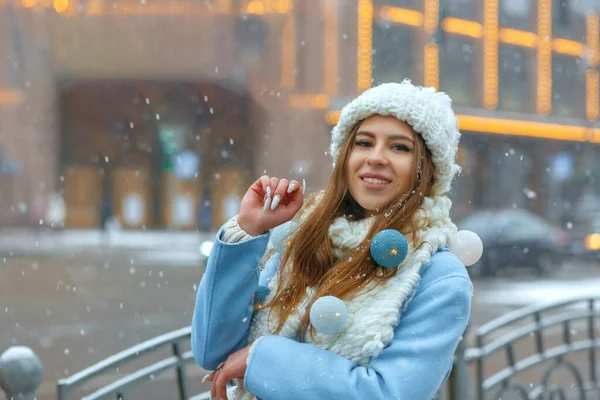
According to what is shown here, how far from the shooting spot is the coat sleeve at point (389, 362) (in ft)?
5.50

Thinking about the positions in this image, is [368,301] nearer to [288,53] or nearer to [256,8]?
[288,53]

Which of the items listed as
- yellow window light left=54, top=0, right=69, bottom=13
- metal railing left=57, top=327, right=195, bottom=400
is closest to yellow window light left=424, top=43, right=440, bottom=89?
yellow window light left=54, top=0, right=69, bottom=13

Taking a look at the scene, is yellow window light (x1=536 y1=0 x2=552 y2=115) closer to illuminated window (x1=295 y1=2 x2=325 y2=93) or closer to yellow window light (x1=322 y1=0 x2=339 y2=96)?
yellow window light (x1=322 y1=0 x2=339 y2=96)

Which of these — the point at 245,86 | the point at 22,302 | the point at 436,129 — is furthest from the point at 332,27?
the point at 436,129

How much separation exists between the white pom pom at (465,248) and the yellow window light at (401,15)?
2686 cm

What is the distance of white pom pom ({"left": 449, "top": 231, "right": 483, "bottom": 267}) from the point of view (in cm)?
196

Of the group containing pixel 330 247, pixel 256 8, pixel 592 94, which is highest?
pixel 256 8

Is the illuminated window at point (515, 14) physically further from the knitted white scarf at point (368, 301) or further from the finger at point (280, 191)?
the finger at point (280, 191)

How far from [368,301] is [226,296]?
345 mm

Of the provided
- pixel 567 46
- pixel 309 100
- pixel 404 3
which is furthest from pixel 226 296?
pixel 567 46

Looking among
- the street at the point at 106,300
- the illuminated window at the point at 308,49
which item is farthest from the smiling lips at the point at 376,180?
the illuminated window at the point at 308,49

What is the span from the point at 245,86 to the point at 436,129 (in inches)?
1093

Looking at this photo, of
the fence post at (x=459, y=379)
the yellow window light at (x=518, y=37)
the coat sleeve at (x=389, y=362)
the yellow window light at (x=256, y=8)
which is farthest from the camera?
the yellow window light at (x=518, y=37)

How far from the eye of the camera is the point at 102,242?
25828mm
